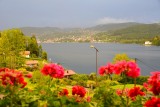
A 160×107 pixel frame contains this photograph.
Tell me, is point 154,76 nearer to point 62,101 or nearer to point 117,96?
point 117,96

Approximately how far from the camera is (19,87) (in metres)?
3.52

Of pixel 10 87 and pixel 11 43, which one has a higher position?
pixel 10 87

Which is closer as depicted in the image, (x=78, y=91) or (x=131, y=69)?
(x=131, y=69)

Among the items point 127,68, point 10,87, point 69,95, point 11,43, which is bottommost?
point 11,43

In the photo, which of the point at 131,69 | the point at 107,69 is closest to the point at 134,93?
the point at 131,69

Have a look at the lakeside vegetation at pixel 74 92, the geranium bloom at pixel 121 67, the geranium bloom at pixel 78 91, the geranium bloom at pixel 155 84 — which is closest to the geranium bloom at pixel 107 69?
the lakeside vegetation at pixel 74 92

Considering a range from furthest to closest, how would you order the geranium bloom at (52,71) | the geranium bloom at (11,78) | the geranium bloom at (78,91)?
the geranium bloom at (52,71) < the geranium bloom at (78,91) < the geranium bloom at (11,78)

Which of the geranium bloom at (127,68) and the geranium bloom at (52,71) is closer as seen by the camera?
the geranium bloom at (127,68)

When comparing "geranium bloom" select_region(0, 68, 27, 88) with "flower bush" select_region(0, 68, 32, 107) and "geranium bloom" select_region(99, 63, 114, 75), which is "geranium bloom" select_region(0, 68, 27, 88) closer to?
"flower bush" select_region(0, 68, 32, 107)

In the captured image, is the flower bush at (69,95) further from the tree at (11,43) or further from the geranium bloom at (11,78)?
the tree at (11,43)

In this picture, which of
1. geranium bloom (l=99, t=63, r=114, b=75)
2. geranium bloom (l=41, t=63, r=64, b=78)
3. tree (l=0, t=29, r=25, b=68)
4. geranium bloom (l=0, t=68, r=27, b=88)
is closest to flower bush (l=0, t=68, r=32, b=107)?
geranium bloom (l=0, t=68, r=27, b=88)

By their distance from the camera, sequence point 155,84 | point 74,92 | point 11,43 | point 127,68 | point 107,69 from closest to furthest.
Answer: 1. point 155,84
2. point 127,68
3. point 74,92
4. point 107,69
5. point 11,43

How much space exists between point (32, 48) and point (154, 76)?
80901 mm

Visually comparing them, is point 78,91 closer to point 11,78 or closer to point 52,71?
point 52,71
